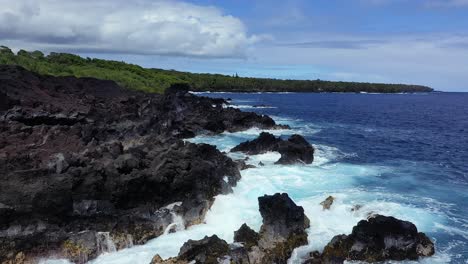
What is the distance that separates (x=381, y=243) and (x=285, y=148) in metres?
22.3

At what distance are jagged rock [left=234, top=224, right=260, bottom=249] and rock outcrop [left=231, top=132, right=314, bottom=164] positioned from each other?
20051 mm

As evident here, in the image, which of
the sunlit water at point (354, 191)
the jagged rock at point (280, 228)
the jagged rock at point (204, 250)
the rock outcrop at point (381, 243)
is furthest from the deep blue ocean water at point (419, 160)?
the jagged rock at point (204, 250)

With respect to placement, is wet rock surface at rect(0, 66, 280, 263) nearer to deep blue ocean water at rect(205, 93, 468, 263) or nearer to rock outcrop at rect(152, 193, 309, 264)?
rock outcrop at rect(152, 193, 309, 264)

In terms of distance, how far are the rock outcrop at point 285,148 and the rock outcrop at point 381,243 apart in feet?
68.3

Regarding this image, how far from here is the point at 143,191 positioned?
31.5 metres

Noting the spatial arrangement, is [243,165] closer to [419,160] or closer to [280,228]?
[280,228]

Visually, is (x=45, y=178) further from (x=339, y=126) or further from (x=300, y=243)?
(x=339, y=126)

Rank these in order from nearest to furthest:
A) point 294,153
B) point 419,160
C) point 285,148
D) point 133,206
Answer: point 133,206, point 294,153, point 285,148, point 419,160

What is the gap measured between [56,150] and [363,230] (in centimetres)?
2770

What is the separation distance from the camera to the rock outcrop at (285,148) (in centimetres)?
4666

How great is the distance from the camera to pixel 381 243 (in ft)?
83.5

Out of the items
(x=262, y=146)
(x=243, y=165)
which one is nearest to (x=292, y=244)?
(x=243, y=165)

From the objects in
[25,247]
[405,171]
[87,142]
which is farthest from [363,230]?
[87,142]

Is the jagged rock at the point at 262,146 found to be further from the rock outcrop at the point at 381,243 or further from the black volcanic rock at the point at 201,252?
the black volcanic rock at the point at 201,252
